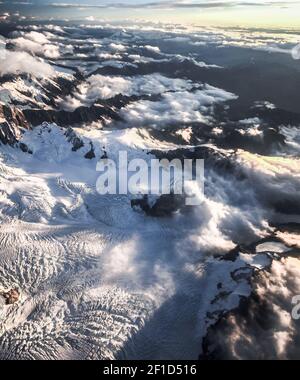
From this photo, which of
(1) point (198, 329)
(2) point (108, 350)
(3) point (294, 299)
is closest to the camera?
(2) point (108, 350)

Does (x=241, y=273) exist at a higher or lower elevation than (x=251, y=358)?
higher

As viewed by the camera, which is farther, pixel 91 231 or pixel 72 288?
pixel 91 231

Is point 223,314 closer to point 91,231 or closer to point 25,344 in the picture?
point 25,344

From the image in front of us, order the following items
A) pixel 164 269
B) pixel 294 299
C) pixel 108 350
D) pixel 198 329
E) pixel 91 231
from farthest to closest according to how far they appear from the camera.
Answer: pixel 91 231 < pixel 164 269 < pixel 294 299 < pixel 198 329 < pixel 108 350
